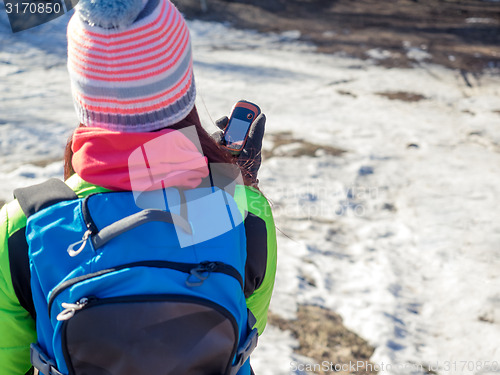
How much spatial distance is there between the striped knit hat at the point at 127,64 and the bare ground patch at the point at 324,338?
1988 millimetres

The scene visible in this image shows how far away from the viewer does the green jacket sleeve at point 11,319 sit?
1011 mm

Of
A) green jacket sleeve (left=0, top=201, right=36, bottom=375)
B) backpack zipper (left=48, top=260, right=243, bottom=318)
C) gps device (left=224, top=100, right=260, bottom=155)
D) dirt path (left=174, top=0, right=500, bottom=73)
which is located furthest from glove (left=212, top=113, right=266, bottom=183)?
dirt path (left=174, top=0, right=500, bottom=73)

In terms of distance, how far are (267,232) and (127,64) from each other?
504 mm

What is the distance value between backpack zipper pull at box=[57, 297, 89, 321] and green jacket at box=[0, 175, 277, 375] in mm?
156

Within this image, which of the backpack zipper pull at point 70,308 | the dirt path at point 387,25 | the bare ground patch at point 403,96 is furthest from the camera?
the dirt path at point 387,25

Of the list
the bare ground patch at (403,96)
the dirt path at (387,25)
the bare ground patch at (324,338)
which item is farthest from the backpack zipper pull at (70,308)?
the dirt path at (387,25)

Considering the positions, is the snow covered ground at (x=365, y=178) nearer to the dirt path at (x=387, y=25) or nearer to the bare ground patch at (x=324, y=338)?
the bare ground patch at (x=324, y=338)

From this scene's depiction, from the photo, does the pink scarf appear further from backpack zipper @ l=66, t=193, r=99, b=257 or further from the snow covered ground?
the snow covered ground

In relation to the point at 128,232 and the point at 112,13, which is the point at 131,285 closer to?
the point at 128,232

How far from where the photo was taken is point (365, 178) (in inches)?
176

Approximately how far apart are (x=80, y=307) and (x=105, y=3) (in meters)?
0.62

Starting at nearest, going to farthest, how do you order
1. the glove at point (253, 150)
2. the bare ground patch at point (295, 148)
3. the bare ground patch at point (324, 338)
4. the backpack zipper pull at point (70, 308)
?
the backpack zipper pull at point (70, 308) < the glove at point (253, 150) < the bare ground patch at point (324, 338) < the bare ground patch at point (295, 148)

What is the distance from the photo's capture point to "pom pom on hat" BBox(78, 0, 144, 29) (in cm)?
102

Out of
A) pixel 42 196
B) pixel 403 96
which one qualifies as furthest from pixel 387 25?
pixel 42 196
